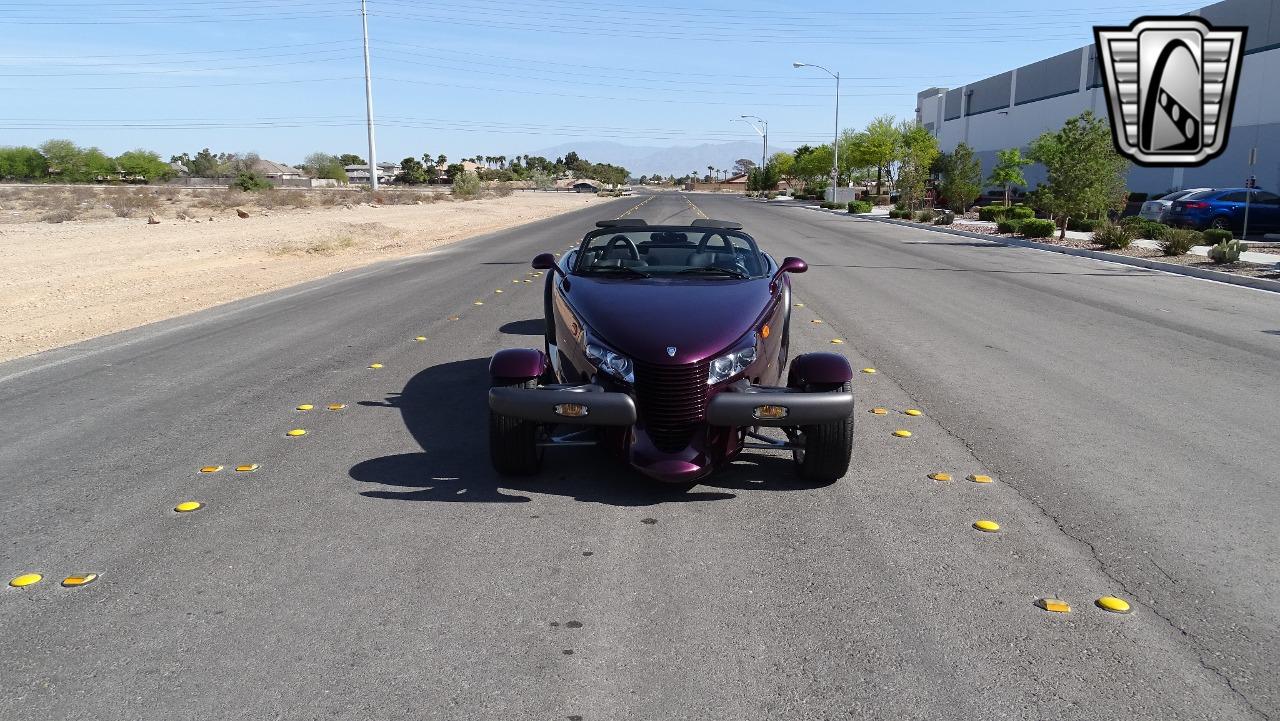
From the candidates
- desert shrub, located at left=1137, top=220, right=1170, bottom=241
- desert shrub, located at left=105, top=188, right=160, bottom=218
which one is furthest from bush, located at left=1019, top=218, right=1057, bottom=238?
desert shrub, located at left=105, top=188, right=160, bottom=218

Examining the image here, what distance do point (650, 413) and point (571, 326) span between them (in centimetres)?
102

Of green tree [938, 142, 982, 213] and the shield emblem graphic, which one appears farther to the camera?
green tree [938, 142, 982, 213]

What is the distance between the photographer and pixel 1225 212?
89.7 feet

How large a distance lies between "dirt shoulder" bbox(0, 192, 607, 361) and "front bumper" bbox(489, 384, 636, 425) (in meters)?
7.64

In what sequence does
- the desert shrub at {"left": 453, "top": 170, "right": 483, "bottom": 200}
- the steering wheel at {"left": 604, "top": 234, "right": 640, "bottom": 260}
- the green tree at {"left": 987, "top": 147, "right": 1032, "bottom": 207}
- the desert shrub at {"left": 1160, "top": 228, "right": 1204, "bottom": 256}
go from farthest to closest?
the desert shrub at {"left": 453, "top": 170, "right": 483, "bottom": 200} → the green tree at {"left": 987, "top": 147, "right": 1032, "bottom": 207} → the desert shrub at {"left": 1160, "top": 228, "right": 1204, "bottom": 256} → the steering wheel at {"left": 604, "top": 234, "right": 640, "bottom": 260}

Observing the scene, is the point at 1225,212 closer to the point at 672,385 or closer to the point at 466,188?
the point at 672,385

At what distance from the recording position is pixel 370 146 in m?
64.1

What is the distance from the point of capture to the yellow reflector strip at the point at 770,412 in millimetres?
4934

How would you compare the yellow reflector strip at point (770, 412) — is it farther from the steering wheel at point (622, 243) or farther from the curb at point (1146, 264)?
the curb at point (1146, 264)

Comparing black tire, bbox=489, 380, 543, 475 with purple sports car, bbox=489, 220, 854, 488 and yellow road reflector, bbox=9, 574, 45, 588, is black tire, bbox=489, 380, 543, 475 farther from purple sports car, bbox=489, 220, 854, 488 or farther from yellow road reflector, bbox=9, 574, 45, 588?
yellow road reflector, bbox=9, 574, 45, 588

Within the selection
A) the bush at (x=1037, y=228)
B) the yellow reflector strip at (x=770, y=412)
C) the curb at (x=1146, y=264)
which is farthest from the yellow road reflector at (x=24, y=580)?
the bush at (x=1037, y=228)

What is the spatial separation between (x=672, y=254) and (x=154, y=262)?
18.4 meters

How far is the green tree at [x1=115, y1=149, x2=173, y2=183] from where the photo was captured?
11006 centimetres

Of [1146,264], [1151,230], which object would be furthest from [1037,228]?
[1146,264]
